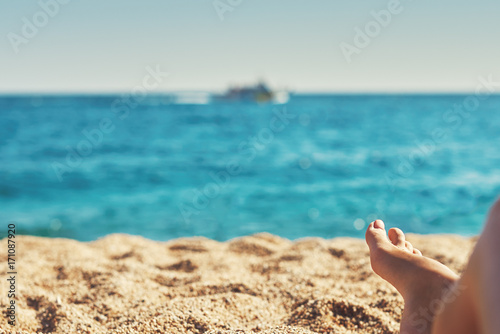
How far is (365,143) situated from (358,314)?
15483 mm

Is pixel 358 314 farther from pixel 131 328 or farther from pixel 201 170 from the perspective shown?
pixel 201 170

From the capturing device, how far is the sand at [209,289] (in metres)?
1.86

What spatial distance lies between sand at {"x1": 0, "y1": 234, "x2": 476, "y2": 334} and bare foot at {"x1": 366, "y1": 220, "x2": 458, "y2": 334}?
391 millimetres

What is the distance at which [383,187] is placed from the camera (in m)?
9.10

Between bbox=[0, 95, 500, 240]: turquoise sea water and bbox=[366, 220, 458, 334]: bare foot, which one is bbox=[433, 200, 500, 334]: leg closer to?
bbox=[366, 220, 458, 334]: bare foot

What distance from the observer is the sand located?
1.86m

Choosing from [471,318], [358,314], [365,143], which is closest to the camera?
[471,318]

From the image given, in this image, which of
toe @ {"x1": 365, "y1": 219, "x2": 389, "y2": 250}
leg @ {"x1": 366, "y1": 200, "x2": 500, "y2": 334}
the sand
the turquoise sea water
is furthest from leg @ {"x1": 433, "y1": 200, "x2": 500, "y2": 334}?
the turquoise sea water

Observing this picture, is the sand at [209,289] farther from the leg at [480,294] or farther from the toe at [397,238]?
the leg at [480,294]

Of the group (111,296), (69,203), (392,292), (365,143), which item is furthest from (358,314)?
(365,143)

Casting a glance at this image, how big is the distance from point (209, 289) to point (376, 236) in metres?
0.93

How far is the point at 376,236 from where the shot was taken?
1.85 metres

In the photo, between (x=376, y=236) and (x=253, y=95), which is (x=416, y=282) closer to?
(x=376, y=236)

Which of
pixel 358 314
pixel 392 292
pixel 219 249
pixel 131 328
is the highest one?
pixel 219 249
